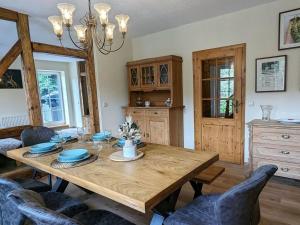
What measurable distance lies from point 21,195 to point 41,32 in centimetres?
353

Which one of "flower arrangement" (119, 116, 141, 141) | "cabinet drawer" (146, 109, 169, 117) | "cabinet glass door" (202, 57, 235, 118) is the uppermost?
"cabinet glass door" (202, 57, 235, 118)

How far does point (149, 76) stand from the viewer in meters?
4.19

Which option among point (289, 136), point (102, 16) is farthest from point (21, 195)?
point (289, 136)

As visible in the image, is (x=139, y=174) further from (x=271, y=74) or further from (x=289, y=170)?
(x=271, y=74)

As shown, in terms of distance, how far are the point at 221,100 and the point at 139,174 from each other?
2.69 m

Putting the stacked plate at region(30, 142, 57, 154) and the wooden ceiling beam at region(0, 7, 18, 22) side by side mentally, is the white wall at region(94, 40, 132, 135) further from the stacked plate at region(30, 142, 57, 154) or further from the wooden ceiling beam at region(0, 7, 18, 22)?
the stacked plate at region(30, 142, 57, 154)

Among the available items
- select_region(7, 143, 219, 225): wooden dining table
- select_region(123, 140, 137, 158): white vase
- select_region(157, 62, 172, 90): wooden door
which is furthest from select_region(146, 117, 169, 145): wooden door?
select_region(123, 140, 137, 158): white vase

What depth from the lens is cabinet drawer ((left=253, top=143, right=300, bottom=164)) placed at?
2625 mm

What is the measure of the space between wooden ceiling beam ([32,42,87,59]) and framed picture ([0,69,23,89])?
1.76 ft

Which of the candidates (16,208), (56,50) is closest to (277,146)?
(16,208)

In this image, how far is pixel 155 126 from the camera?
4.05 metres

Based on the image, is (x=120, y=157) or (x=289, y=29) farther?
(x=289, y=29)

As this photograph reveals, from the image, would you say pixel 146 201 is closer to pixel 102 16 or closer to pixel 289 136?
pixel 102 16

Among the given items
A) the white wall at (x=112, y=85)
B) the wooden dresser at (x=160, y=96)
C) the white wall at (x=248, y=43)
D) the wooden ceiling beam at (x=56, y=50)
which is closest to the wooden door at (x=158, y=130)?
the wooden dresser at (x=160, y=96)
